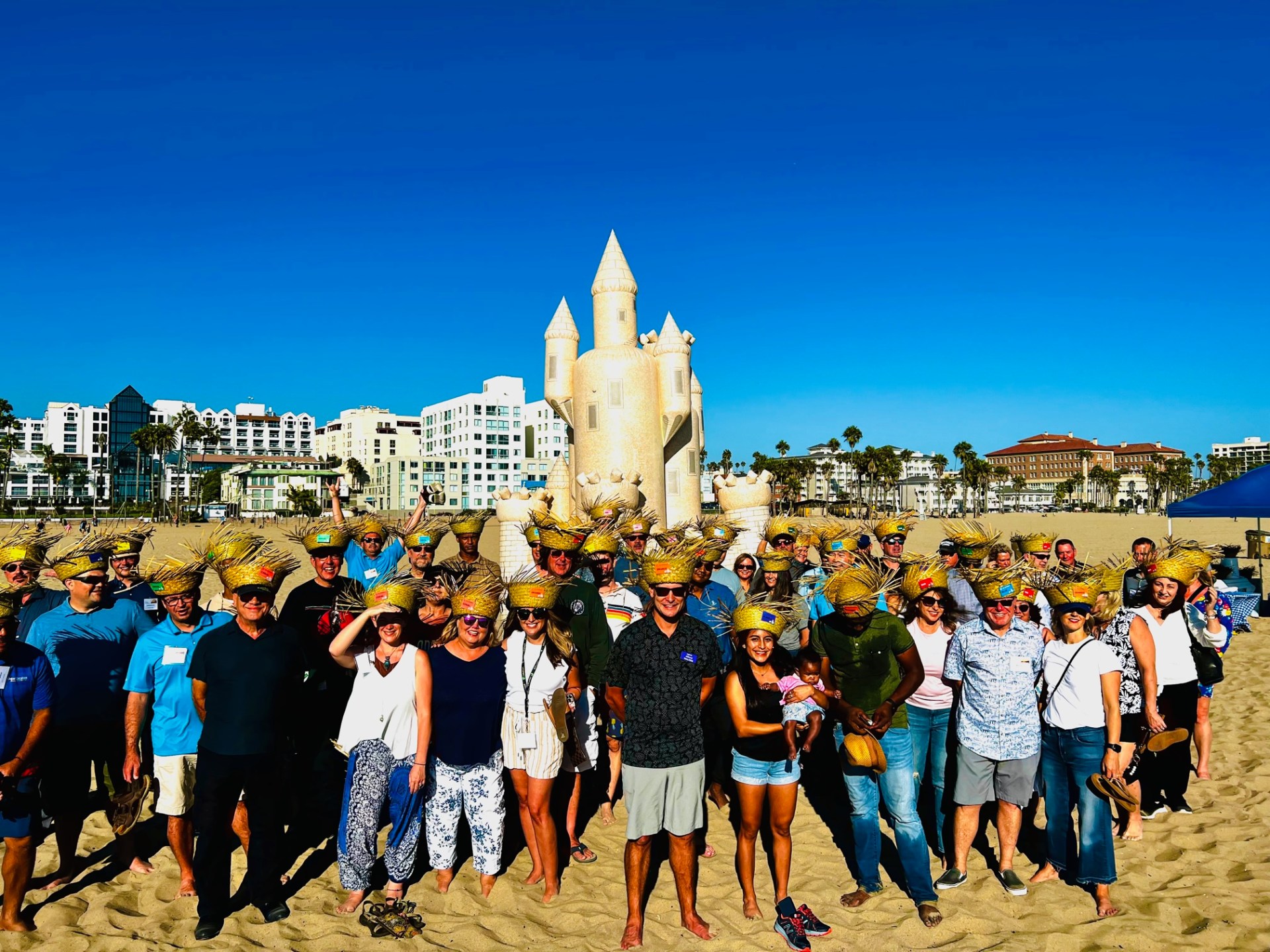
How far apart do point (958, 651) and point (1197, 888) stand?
1911 millimetres

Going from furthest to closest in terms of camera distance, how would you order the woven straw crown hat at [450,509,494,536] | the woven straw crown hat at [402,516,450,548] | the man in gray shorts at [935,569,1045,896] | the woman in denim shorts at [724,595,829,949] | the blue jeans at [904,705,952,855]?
1. the woven straw crown hat at [450,509,494,536]
2. the woven straw crown hat at [402,516,450,548]
3. the blue jeans at [904,705,952,855]
4. the man in gray shorts at [935,569,1045,896]
5. the woman in denim shorts at [724,595,829,949]

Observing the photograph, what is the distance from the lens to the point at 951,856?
5055 millimetres

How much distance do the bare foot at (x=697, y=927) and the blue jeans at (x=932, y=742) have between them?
1.51 meters

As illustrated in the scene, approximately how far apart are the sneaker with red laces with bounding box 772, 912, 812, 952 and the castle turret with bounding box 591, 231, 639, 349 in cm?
942

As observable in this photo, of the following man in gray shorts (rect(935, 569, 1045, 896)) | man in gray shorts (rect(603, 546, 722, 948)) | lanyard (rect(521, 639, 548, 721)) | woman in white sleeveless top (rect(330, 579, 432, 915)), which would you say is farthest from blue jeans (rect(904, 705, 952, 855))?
woman in white sleeveless top (rect(330, 579, 432, 915))

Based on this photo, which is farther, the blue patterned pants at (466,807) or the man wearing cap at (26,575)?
the man wearing cap at (26,575)

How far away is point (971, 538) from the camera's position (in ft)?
21.4

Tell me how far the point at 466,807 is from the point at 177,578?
2043 millimetres

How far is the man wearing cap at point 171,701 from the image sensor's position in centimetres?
460

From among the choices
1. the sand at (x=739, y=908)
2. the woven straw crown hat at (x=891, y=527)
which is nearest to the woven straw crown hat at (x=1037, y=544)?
the woven straw crown hat at (x=891, y=527)

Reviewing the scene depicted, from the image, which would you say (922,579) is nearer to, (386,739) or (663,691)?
(663,691)

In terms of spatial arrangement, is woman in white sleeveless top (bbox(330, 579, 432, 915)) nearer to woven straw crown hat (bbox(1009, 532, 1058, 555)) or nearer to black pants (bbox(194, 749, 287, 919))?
black pants (bbox(194, 749, 287, 919))

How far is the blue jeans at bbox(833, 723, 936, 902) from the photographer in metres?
4.56

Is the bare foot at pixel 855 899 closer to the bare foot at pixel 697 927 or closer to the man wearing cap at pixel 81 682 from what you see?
the bare foot at pixel 697 927
